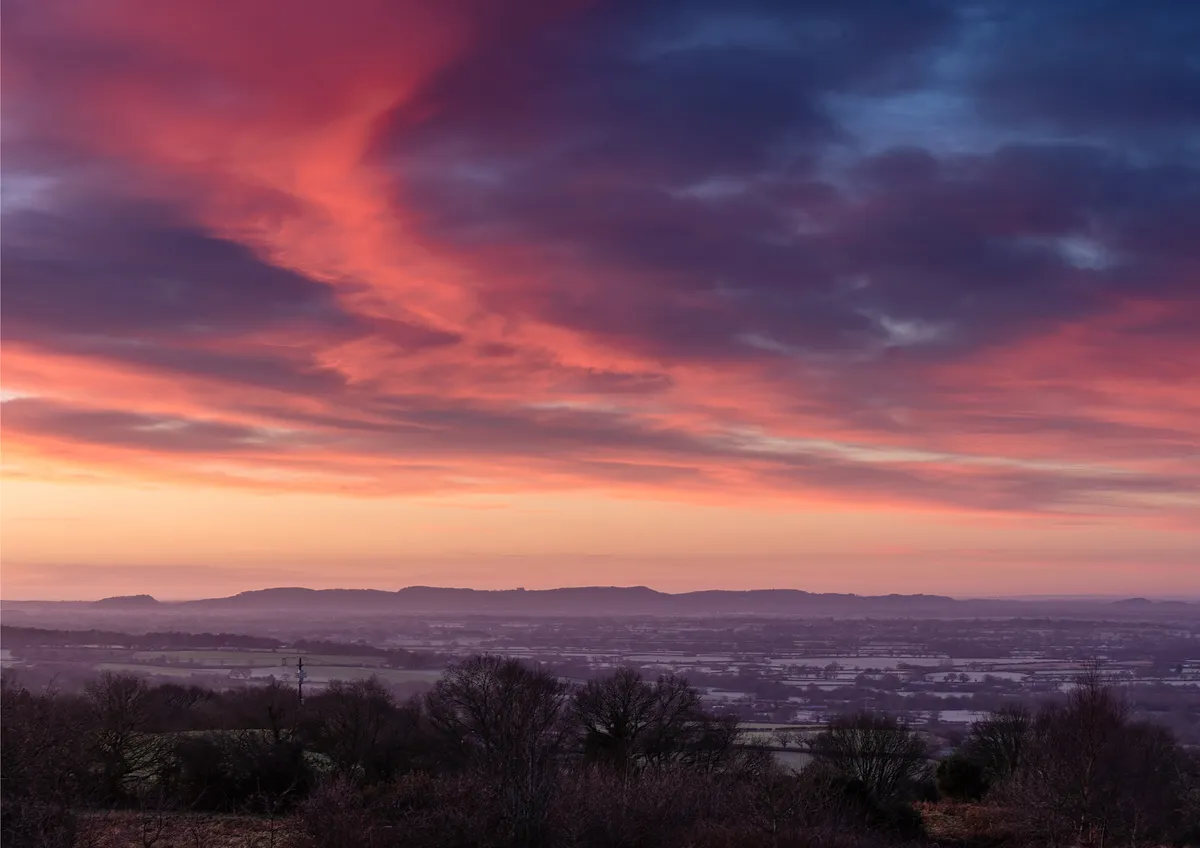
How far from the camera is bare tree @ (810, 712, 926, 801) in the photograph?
59.2 m

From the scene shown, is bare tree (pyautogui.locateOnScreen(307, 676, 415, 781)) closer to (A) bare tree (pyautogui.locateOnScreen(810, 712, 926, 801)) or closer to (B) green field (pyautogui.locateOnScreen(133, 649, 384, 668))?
(A) bare tree (pyautogui.locateOnScreen(810, 712, 926, 801))

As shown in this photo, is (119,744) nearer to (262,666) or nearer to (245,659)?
(262,666)

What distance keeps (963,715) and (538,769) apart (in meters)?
114

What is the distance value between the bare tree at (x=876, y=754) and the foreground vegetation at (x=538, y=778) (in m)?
0.20

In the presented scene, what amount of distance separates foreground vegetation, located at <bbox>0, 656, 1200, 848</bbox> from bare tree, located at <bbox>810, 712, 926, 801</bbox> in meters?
0.20

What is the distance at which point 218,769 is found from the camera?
4059 cm

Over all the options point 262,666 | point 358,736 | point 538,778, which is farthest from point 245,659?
point 538,778

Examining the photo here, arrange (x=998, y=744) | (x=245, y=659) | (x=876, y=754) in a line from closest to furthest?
(x=876, y=754) < (x=998, y=744) < (x=245, y=659)

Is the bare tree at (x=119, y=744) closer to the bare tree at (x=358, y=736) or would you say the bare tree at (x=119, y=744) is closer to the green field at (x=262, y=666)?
the bare tree at (x=358, y=736)

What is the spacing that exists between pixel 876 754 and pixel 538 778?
39.6 metres

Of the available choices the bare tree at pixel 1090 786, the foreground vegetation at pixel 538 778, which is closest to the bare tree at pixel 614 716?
the foreground vegetation at pixel 538 778

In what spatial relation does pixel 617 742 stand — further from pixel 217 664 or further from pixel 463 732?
pixel 217 664

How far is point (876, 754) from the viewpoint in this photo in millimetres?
62875

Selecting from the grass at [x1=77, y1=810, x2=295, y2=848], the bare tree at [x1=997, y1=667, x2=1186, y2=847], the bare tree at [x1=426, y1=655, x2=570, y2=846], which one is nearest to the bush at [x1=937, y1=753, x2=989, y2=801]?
the bare tree at [x1=997, y1=667, x2=1186, y2=847]
